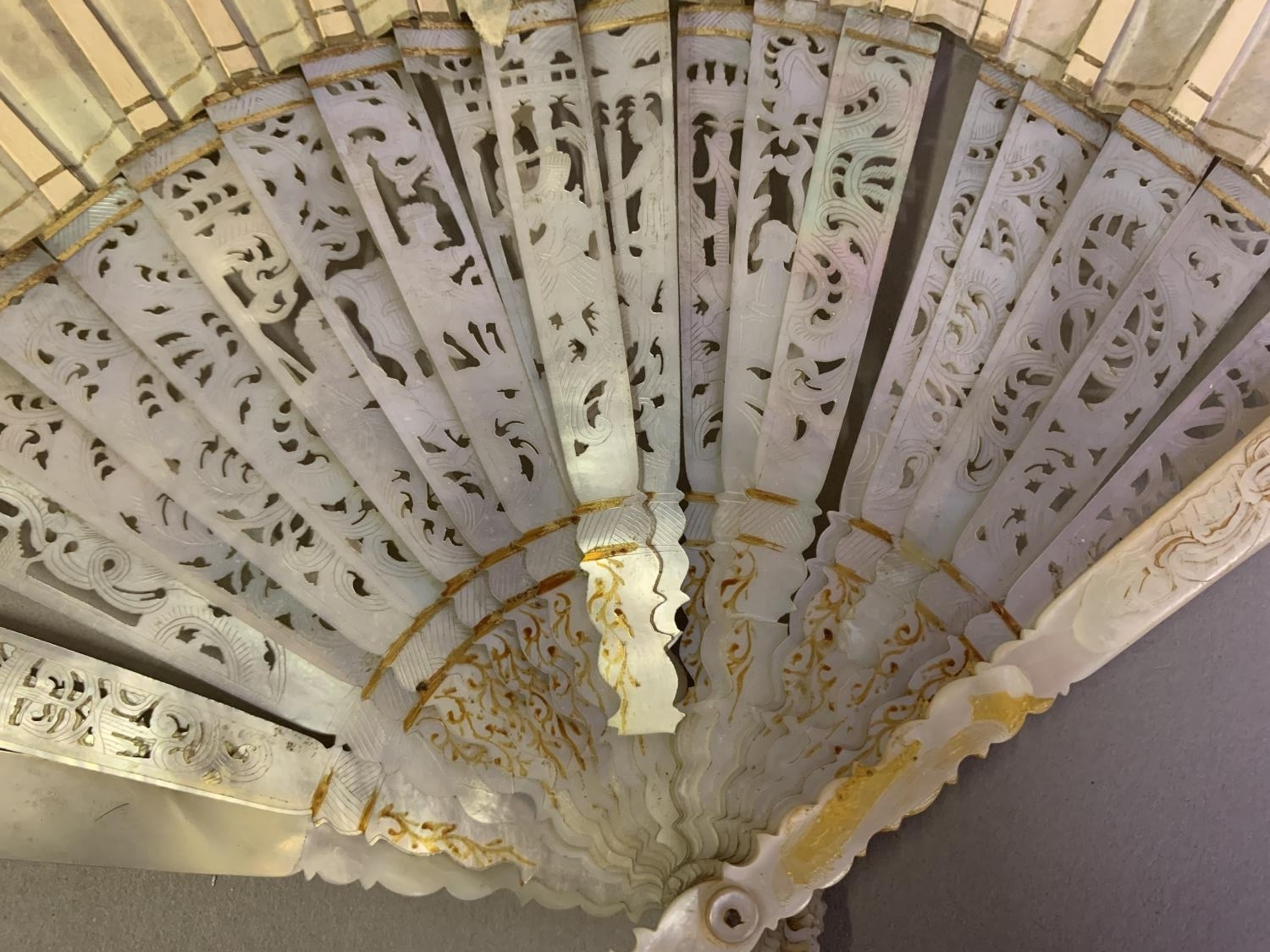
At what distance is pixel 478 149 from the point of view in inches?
77.0

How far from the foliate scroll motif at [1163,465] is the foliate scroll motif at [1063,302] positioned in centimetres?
18

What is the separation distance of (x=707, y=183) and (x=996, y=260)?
23.4 inches

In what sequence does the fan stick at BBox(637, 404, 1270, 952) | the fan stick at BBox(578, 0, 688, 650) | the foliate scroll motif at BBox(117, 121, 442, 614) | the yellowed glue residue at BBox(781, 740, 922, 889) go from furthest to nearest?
the fan stick at BBox(578, 0, 688, 650)
the foliate scroll motif at BBox(117, 121, 442, 614)
the yellowed glue residue at BBox(781, 740, 922, 889)
the fan stick at BBox(637, 404, 1270, 952)

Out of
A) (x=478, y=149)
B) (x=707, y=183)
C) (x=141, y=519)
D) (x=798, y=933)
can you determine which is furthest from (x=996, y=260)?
(x=141, y=519)

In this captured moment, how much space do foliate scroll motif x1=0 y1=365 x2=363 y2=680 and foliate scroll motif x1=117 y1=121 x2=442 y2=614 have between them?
181 mm

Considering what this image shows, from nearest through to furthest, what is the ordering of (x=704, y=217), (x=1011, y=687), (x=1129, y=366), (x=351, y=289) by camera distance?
(x=1011, y=687), (x=1129, y=366), (x=351, y=289), (x=704, y=217)

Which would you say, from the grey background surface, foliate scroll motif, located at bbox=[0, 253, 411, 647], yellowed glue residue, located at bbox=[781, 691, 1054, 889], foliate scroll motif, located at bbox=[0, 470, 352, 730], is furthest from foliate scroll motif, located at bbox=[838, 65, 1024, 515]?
foliate scroll motif, located at bbox=[0, 470, 352, 730]

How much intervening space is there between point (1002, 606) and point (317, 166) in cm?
152

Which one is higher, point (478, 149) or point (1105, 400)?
point (478, 149)

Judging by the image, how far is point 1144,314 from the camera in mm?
1777

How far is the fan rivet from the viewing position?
174 centimetres

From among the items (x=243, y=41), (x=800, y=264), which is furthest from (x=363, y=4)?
(x=800, y=264)

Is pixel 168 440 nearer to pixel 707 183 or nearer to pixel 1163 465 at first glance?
pixel 707 183

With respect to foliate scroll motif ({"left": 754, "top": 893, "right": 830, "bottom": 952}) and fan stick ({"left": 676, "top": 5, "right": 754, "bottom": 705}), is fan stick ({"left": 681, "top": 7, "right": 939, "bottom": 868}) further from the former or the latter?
foliate scroll motif ({"left": 754, "top": 893, "right": 830, "bottom": 952})
